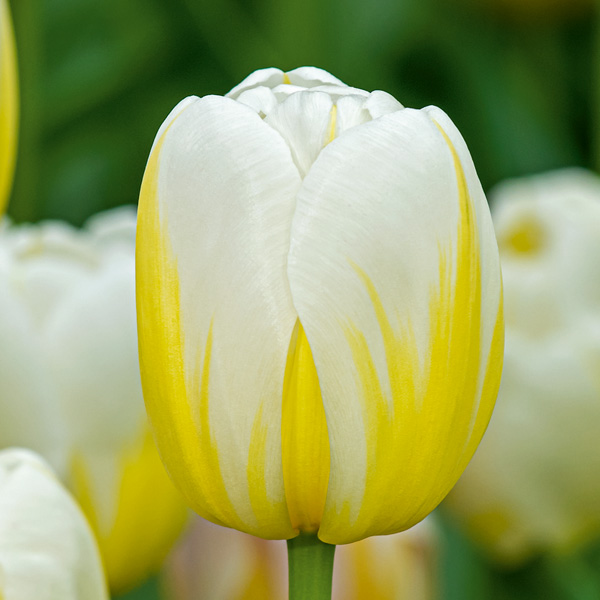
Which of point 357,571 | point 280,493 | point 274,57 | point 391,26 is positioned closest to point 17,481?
point 280,493

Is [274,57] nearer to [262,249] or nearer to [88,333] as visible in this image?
[88,333]

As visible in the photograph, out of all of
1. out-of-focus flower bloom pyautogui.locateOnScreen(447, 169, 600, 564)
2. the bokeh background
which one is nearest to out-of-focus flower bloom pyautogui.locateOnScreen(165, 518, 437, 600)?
out-of-focus flower bloom pyautogui.locateOnScreen(447, 169, 600, 564)

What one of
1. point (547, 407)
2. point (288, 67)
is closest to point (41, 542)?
point (547, 407)

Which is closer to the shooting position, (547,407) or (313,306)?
(313,306)

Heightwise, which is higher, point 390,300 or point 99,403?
point 390,300

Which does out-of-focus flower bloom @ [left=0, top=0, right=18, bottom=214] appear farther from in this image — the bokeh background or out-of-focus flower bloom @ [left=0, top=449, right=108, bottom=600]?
the bokeh background

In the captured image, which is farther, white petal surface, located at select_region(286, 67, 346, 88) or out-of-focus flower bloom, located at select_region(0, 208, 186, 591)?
out-of-focus flower bloom, located at select_region(0, 208, 186, 591)

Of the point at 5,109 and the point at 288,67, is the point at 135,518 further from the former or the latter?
the point at 288,67
